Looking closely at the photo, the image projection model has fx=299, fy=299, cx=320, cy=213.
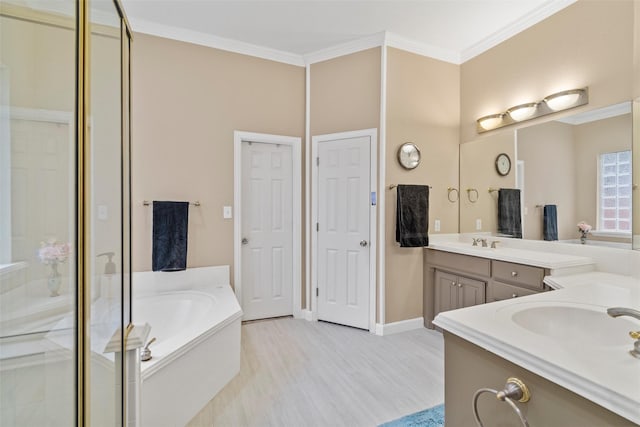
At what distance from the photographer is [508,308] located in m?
1.11

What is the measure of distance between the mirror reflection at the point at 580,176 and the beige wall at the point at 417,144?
71 cm

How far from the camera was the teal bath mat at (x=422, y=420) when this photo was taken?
1.67 meters

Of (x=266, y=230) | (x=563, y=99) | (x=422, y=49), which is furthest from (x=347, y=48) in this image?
(x=266, y=230)

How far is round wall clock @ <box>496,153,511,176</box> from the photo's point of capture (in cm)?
277

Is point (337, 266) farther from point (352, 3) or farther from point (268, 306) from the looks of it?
point (352, 3)

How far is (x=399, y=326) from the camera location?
9.72 ft

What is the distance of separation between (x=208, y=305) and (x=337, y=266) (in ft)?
4.29

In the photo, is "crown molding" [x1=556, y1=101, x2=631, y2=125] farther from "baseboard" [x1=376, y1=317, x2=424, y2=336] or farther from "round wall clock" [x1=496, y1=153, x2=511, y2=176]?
"baseboard" [x1=376, y1=317, x2=424, y2=336]

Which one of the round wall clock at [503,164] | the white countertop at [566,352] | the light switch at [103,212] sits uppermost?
the round wall clock at [503,164]

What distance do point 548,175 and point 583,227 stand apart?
48 centimetres

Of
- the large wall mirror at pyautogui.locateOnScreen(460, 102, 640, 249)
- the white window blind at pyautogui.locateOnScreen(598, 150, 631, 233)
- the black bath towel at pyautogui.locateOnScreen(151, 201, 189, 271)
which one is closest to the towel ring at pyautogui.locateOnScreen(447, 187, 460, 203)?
the large wall mirror at pyautogui.locateOnScreen(460, 102, 640, 249)

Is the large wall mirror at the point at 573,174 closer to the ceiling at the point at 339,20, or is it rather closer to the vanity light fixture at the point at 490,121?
the vanity light fixture at the point at 490,121

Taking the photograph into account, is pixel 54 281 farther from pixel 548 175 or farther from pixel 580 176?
pixel 548 175

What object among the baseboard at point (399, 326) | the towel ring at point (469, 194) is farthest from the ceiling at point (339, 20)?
the baseboard at point (399, 326)
